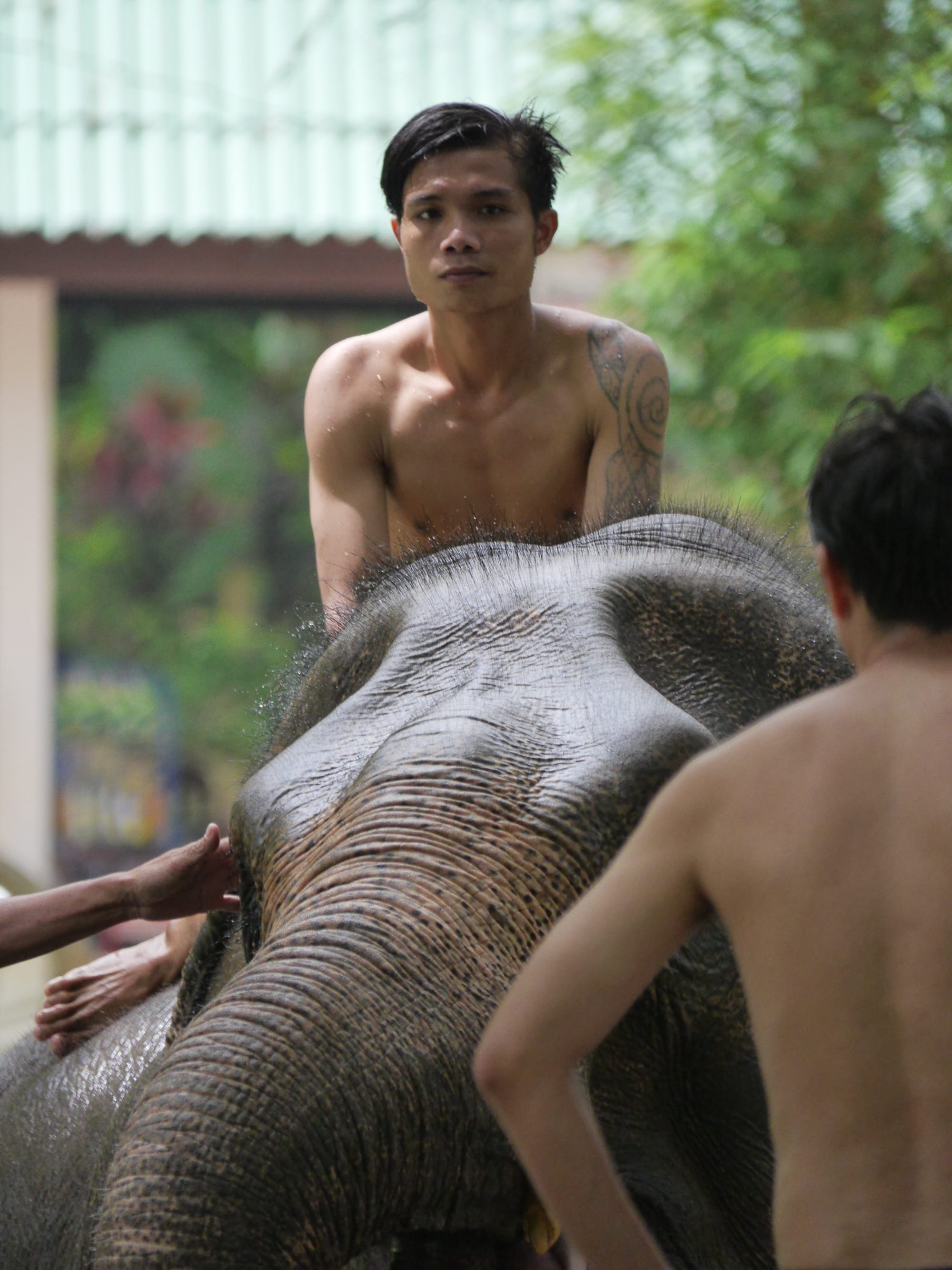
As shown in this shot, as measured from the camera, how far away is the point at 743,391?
897 centimetres

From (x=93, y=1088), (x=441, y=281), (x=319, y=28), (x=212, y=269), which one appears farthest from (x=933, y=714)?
(x=319, y=28)

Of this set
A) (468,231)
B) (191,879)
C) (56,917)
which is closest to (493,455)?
(468,231)

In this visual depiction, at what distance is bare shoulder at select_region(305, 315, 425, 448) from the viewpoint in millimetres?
3254

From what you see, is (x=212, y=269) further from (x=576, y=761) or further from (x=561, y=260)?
(x=576, y=761)

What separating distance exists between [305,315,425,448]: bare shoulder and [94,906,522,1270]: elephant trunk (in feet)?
5.18

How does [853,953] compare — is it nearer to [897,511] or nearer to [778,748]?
[778,748]

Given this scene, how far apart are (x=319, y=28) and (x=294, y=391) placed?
16.6 feet

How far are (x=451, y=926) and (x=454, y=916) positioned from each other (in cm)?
1

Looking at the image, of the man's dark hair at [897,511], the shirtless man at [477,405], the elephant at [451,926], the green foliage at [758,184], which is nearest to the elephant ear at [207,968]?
the elephant at [451,926]

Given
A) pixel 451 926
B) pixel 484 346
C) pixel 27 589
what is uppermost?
pixel 484 346

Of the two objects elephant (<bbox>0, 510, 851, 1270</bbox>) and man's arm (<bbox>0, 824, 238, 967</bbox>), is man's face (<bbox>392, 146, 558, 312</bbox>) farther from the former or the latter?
man's arm (<bbox>0, 824, 238, 967</bbox>)

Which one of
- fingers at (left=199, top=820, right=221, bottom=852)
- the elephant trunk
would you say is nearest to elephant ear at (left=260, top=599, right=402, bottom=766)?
fingers at (left=199, top=820, right=221, bottom=852)

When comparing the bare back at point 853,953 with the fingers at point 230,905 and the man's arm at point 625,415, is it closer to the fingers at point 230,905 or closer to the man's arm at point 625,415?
the fingers at point 230,905

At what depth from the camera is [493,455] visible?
3.21m
